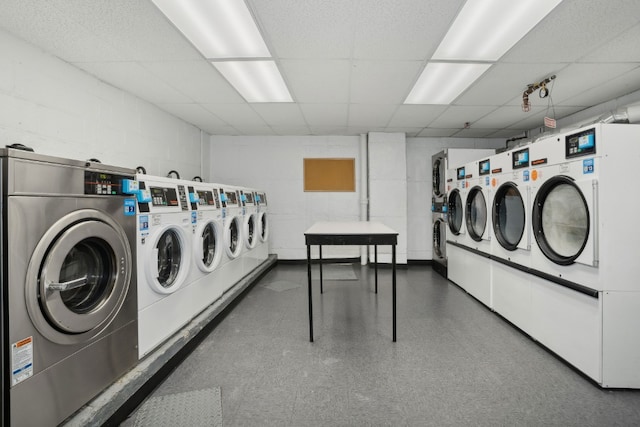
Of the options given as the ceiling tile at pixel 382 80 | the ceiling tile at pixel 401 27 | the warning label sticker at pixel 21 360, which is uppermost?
the ceiling tile at pixel 382 80

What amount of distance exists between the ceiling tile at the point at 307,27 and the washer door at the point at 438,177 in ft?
9.46

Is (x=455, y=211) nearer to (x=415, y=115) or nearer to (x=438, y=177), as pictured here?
(x=438, y=177)

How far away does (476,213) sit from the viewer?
373 cm

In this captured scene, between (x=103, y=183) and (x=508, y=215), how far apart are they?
3.64m

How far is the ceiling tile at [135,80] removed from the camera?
272 centimetres

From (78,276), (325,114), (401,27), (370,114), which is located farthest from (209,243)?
(370,114)

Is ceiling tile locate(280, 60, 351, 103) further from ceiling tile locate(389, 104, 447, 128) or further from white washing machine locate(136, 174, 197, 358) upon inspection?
white washing machine locate(136, 174, 197, 358)

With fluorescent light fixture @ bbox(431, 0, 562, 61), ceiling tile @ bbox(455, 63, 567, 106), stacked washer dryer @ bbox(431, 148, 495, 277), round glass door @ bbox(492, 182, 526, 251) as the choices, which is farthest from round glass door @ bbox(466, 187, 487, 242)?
fluorescent light fixture @ bbox(431, 0, 562, 61)

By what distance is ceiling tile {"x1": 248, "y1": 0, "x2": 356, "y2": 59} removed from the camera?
6.14ft

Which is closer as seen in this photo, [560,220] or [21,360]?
[21,360]

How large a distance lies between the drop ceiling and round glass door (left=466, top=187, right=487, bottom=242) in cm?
124

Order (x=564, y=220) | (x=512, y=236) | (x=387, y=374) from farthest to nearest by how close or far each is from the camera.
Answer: (x=512, y=236) → (x=564, y=220) → (x=387, y=374)

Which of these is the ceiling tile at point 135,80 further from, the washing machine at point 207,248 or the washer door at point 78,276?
the washer door at point 78,276

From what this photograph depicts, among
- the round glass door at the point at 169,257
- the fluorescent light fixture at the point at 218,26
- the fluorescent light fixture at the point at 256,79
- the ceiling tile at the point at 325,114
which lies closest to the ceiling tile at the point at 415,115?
the ceiling tile at the point at 325,114
